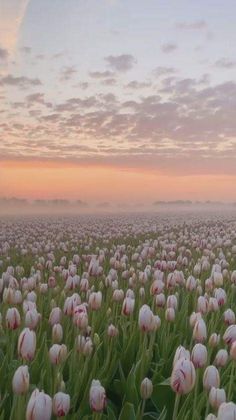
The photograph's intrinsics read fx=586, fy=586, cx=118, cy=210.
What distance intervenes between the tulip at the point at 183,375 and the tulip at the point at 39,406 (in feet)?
2.68

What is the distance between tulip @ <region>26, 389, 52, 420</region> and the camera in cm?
306

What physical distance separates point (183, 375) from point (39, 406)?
2.96 ft

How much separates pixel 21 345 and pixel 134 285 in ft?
14.7

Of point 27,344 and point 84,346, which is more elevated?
point 27,344

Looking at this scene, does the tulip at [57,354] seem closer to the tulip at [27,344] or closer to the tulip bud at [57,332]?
the tulip at [27,344]

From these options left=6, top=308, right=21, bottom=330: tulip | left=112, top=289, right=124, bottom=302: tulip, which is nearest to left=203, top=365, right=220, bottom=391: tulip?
left=6, top=308, right=21, bottom=330: tulip

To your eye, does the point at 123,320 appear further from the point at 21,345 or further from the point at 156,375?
the point at 21,345

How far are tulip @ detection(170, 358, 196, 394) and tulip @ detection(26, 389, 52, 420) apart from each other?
82 centimetres

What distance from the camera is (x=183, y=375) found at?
11.4 feet

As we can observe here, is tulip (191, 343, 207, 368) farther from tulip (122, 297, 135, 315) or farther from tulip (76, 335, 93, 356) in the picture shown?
tulip (122, 297, 135, 315)

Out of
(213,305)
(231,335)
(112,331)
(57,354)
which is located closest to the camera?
(57,354)

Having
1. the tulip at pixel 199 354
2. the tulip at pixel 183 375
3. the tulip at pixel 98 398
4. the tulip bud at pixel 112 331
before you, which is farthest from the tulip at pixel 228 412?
the tulip bud at pixel 112 331

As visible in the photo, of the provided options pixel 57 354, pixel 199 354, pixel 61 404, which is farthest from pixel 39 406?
pixel 199 354

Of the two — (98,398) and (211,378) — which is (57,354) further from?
(211,378)
